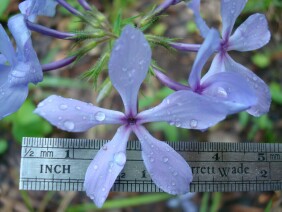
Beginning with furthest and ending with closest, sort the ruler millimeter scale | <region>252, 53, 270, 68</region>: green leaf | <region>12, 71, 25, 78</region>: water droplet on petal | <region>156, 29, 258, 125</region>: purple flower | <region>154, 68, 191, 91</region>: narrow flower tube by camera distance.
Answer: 1. <region>252, 53, 270, 68</region>: green leaf
2. the ruler millimeter scale
3. <region>154, 68, 191, 91</region>: narrow flower tube
4. <region>12, 71, 25, 78</region>: water droplet on petal
5. <region>156, 29, 258, 125</region>: purple flower

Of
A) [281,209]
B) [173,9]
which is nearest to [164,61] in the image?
[173,9]

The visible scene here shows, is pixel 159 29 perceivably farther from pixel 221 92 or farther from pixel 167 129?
pixel 221 92

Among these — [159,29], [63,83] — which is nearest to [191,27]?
[159,29]

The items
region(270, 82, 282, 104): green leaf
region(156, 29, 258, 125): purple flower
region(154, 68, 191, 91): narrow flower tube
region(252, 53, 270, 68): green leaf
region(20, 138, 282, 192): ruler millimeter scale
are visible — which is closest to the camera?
region(156, 29, 258, 125): purple flower

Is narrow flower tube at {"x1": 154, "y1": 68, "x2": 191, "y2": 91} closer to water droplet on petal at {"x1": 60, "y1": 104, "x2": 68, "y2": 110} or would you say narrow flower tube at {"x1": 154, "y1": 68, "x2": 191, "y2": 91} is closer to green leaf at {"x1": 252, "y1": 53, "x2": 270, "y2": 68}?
water droplet on petal at {"x1": 60, "y1": 104, "x2": 68, "y2": 110}

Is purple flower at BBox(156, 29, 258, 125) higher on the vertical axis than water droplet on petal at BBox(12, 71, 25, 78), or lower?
lower

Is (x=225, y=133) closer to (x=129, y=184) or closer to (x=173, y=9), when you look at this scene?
(x=173, y=9)

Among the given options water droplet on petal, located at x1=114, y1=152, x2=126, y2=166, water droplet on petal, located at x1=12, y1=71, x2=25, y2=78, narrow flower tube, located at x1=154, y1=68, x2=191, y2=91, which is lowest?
water droplet on petal, located at x1=114, y1=152, x2=126, y2=166

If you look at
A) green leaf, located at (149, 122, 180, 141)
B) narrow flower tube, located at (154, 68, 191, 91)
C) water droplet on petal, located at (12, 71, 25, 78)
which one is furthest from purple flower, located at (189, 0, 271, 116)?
green leaf, located at (149, 122, 180, 141)
